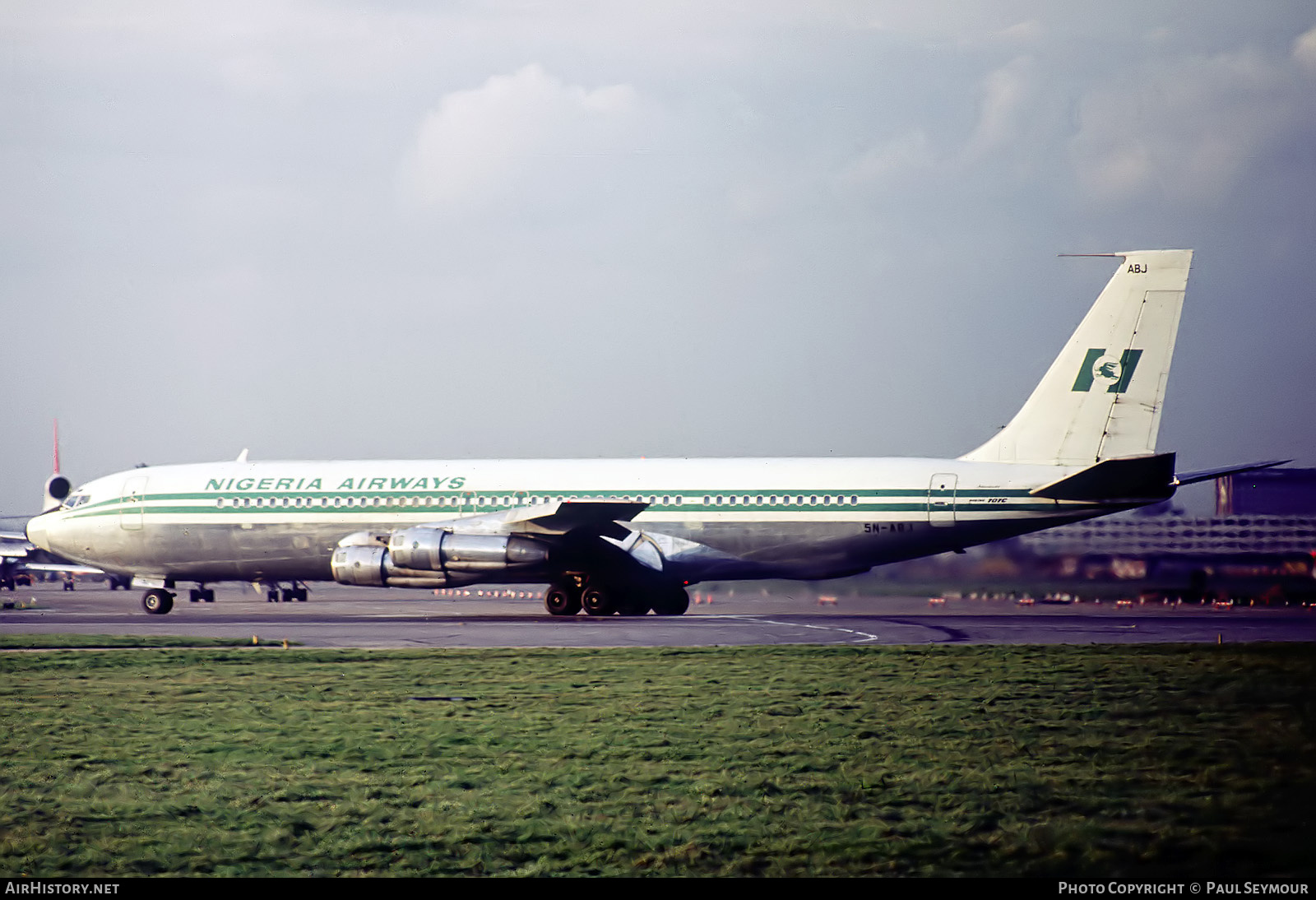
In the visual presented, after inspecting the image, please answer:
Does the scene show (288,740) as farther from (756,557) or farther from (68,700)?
(756,557)

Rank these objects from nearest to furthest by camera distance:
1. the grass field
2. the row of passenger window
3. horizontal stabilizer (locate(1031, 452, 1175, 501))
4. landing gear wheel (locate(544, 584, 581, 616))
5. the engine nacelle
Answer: the grass field
horizontal stabilizer (locate(1031, 452, 1175, 501))
the engine nacelle
the row of passenger window
landing gear wheel (locate(544, 584, 581, 616))

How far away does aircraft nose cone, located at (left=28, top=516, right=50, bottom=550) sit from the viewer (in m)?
36.7

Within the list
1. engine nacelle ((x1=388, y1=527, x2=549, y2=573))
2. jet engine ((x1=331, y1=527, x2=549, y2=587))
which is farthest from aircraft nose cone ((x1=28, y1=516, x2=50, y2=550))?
engine nacelle ((x1=388, y1=527, x2=549, y2=573))

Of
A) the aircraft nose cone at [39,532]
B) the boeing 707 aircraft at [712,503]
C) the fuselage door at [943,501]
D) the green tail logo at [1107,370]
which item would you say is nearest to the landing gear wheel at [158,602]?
the boeing 707 aircraft at [712,503]

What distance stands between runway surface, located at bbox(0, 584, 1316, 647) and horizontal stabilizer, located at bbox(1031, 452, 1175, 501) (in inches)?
110

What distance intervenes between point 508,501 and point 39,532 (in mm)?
14914

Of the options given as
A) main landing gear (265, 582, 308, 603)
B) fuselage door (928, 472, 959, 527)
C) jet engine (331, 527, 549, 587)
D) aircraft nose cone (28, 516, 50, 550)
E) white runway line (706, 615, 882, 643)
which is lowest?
white runway line (706, 615, 882, 643)

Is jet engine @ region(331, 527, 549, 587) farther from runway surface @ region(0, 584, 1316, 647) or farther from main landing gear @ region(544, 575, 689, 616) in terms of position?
main landing gear @ region(544, 575, 689, 616)

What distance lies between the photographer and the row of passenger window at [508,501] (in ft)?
102

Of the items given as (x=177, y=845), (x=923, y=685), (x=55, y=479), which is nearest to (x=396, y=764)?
(x=177, y=845)

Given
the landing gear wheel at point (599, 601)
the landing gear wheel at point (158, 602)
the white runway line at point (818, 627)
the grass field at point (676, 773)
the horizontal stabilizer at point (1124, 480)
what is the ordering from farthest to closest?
the landing gear wheel at point (158, 602) → the landing gear wheel at point (599, 601) → the horizontal stabilizer at point (1124, 480) → the white runway line at point (818, 627) → the grass field at point (676, 773)

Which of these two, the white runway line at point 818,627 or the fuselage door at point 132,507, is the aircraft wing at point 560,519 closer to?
the white runway line at point 818,627

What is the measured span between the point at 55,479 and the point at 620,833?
55822 millimetres

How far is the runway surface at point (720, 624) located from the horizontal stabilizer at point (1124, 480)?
2805 mm
